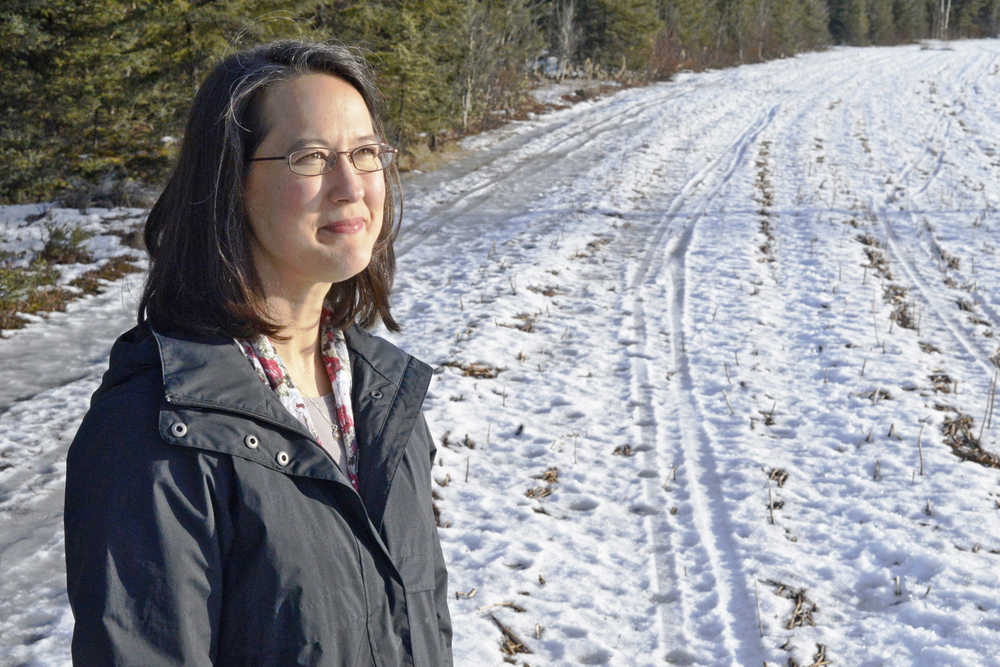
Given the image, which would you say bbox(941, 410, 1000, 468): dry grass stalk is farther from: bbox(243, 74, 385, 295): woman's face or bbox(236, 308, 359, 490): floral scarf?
bbox(243, 74, 385, 295): woman's face

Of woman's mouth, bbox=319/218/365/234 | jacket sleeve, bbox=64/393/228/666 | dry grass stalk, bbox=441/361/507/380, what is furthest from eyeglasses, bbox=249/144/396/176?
dry grass stalk, bbox=441/361/507/380

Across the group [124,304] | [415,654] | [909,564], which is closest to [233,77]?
[415,654]

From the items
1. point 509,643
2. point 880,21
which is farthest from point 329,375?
point 880,21

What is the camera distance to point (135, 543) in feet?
4.27

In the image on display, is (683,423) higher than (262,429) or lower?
lower

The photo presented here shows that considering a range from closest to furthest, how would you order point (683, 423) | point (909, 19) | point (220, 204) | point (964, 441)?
point (220, 204), point (964, 441), point (683, 423), point (909, 19)

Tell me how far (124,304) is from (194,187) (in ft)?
21.9

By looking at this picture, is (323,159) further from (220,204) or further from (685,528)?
(685,528)

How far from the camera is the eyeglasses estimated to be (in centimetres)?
170

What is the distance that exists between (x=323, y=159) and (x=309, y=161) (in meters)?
0.03

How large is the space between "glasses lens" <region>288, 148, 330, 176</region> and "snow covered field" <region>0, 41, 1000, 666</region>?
2591 mm

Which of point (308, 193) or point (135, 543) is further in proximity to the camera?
point (308, 193)

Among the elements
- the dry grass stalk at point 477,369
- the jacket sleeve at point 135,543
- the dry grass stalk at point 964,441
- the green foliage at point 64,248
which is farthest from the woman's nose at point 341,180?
the green foliage at point 64,248

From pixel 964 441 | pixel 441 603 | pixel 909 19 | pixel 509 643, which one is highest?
pixel 909 19
